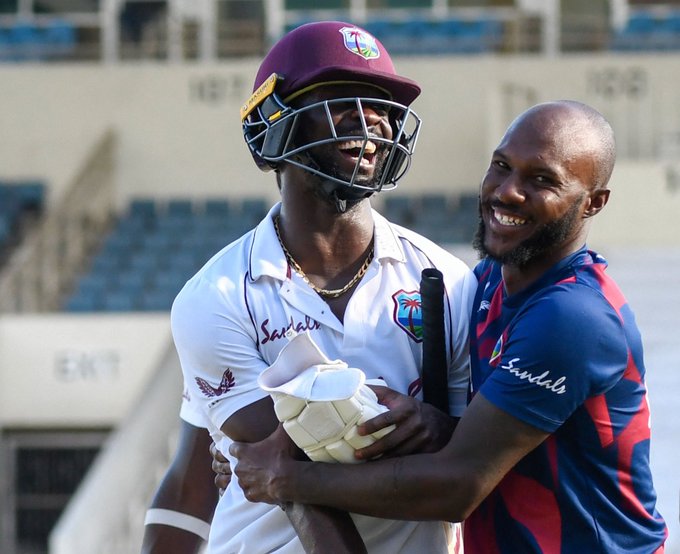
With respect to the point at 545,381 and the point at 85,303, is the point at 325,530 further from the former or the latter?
the point at 85,303

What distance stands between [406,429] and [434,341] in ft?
0.69

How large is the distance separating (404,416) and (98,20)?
14.1 meters

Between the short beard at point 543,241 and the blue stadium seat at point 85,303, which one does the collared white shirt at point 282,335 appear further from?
the blue stadium seat at point 85,303

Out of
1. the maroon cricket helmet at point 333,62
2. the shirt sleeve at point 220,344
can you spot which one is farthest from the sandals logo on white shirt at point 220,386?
the maroon cricket helmet at point 333,62

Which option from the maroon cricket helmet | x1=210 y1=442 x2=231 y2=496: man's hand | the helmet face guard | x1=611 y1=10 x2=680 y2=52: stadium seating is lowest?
x1=611 y1=10 x2=680 y2=52: stadium seating

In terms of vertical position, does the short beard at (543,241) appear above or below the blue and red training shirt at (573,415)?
above

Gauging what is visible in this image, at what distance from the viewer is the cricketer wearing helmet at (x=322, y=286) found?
2768 millimetres

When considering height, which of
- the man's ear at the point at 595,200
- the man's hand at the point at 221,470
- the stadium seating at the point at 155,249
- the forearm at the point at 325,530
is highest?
the man's ear at the point at 595,200

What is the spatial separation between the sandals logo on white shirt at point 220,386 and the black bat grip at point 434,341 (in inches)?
15.3

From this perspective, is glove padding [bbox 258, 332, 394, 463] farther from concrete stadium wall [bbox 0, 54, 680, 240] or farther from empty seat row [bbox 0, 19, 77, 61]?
empty seat row [bbox 0, 19, 77, 61]

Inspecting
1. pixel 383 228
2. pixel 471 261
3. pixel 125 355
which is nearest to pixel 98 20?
pixel 125 355

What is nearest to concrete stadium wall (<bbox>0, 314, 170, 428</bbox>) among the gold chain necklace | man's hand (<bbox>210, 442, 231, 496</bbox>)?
man's hand (<bbox>210, 442, 231, 496</bbox>)

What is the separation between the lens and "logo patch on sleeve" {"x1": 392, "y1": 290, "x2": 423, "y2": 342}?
9.27ft

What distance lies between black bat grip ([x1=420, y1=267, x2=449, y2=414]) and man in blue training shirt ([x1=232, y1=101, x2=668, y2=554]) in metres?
0.08
